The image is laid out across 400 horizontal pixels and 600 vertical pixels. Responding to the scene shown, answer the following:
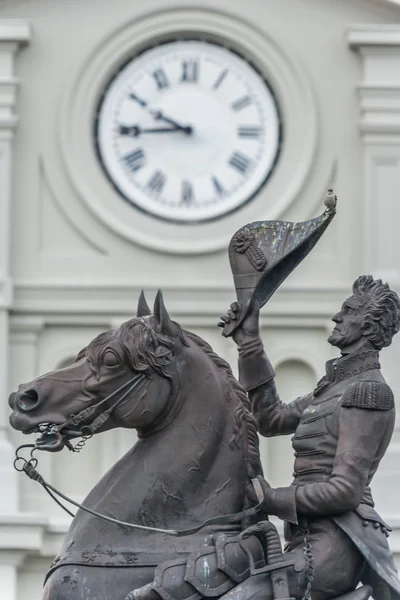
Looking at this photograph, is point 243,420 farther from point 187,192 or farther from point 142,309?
point 187,192

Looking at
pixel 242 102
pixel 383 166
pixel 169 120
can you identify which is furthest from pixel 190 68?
pixel 383 166

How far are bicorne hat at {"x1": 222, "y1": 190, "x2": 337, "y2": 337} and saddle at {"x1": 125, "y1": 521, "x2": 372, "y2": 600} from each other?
0.63 m

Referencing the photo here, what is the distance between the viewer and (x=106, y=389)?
8352 millimetres

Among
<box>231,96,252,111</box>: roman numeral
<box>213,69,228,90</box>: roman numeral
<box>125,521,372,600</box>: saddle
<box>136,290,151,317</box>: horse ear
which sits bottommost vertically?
<box>125,521,372,600</box>: saddle

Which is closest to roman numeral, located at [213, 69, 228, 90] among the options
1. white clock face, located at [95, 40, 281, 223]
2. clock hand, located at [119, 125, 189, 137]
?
white clock face, located at [95, 40, 281, 223]

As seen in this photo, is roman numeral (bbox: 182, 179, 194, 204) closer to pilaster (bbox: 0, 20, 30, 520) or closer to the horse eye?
pilaster (bbox: 0, 20, 30, 520)

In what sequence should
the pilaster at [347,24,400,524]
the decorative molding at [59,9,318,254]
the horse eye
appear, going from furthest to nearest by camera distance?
1. the decorative molding at [59,9,318,254]
2. the pilaster at [347,24,400,524]
3. the horse eye

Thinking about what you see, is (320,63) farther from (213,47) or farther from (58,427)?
(58,427)

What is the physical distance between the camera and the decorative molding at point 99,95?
24828 millimetres

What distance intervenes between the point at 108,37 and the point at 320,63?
1.70 m

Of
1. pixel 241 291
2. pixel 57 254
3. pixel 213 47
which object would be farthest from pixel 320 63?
pixel 241 291

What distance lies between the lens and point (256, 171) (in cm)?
2534

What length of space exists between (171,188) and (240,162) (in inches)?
23.0

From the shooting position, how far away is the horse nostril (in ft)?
27.2
